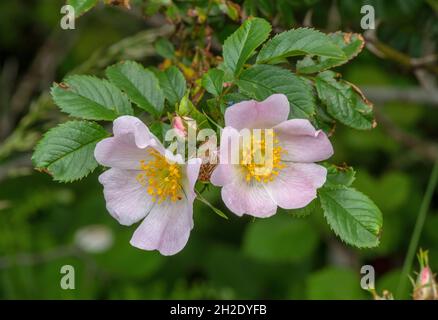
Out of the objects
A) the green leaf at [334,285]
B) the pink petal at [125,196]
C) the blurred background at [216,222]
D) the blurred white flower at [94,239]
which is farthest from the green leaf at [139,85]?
the blurred white flower at [94,239]

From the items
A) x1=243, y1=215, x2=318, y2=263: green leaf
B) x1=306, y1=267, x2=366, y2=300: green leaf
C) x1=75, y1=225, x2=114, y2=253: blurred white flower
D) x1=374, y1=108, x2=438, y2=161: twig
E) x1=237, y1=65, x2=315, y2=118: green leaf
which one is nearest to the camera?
x1=237, y1=65, x2=315, y2=118: green leaf

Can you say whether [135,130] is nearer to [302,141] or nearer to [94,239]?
[302,141]

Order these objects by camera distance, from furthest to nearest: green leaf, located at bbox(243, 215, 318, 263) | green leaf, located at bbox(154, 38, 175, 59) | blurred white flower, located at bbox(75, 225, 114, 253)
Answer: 1. blurred white flower, located at bbox(75, 225, 114, 253)
2. green leaf, located at bbox(243, 215, 318, 263)
3. green leaf, located at bbox(154, 38, 175, 59)

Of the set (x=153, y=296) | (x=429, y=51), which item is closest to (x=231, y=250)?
(x=153, y=296)

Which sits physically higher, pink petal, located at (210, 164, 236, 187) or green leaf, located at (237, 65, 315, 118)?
green leaf, located at (237, 65, 315, 118)

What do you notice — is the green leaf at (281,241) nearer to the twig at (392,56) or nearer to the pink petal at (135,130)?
the twig at (392,56)

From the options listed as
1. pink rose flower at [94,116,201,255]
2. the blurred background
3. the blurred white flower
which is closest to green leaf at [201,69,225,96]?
pink rose flower at [94,116,201,255]

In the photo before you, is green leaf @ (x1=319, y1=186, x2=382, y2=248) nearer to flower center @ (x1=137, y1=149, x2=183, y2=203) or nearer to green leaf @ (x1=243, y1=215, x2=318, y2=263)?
flower center @ (x1=137, y1=149, x2=183, y2=203)

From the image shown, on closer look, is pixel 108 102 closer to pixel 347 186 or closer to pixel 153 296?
pixel 347 186
